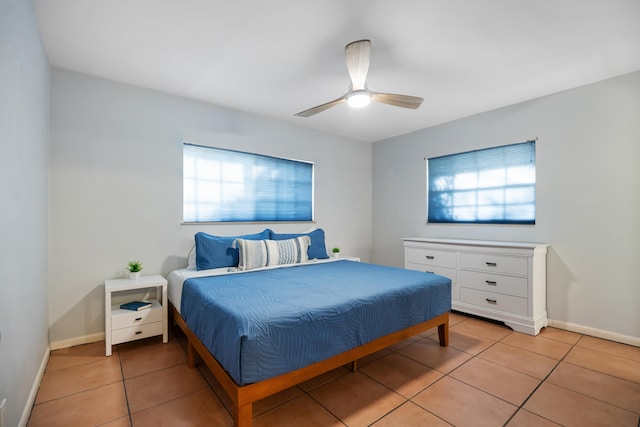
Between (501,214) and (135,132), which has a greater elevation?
(135,132)

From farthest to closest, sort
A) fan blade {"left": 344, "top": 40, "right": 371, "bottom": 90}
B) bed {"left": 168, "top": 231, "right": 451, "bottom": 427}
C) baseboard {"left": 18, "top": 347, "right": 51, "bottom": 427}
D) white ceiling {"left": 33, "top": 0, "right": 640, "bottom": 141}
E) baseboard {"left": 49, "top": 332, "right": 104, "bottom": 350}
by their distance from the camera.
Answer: baseboard {"left": 49, "top": 332, "right": 104, "bottom": 350}
fan blade {"left": 344, "top": 40, "right": 371, "bottom": 90}
white ceiling {"left": 33, "top": 0, "right": 640, "bottom": 141}
baseboard {"left": 18, "top": 347, "right": 51, "bottom": 427}
bed {"left": 168, "top": 231, "right": 451, "bottom": 427}

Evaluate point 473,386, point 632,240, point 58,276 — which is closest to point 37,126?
point 58,276

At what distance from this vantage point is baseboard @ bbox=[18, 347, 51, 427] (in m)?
1.60

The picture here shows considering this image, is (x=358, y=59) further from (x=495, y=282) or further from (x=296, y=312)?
(x=495, y=282)

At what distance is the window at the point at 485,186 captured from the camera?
3.37 meters

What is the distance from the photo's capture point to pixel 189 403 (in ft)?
6.01

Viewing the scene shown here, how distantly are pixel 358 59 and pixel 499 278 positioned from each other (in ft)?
8.68

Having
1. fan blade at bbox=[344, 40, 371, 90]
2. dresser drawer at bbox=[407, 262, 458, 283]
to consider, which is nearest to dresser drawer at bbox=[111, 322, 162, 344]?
fan blade at bbox=[344, 40, 371, 90]

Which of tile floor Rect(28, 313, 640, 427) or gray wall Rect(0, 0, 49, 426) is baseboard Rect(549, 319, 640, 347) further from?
gray wall Rect(0, 0, 49, 426)

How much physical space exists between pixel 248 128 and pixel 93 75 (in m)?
1.56

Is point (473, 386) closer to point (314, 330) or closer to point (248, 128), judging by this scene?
point (314, 330)

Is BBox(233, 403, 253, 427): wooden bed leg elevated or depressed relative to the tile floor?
elevated

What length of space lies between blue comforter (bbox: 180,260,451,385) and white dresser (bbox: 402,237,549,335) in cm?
97

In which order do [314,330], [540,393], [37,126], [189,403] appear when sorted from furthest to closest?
[37,126]
[540,393]
[189,403]
[314,330]
